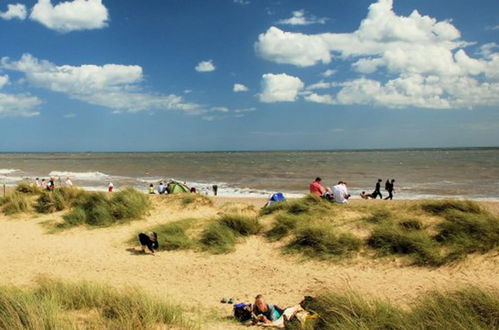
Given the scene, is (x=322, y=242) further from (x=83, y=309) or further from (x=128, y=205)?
(x=128, y=205)

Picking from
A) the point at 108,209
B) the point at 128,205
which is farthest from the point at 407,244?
the point at 108,209

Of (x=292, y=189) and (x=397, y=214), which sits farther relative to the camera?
(x=292, y=189)

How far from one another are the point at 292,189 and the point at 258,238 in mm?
18006

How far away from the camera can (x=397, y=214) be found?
11023 mm

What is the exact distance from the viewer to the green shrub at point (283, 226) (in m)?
10.8

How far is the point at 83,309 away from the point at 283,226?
233 inches

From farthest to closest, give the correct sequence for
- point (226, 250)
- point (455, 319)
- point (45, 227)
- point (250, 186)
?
1. point (250, 186)
2. point (45, 227)
3. point (226, 250)
4. point (455, 319)

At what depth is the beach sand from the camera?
7.79 m

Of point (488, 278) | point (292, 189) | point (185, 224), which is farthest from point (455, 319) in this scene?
point (292, 189)

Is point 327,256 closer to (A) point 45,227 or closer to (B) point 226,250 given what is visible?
(B) point 226,250

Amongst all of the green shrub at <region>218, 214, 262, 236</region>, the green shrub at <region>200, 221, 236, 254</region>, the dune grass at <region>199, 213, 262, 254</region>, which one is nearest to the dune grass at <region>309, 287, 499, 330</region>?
the green shrub at <region>200, 221, 236, 254</region>

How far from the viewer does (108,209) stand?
534 inches

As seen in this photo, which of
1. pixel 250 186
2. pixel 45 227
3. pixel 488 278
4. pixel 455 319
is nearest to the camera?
pixel 455 319

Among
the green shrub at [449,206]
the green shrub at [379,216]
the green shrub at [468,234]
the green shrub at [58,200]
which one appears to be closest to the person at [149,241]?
the green shrub at [58,200]
